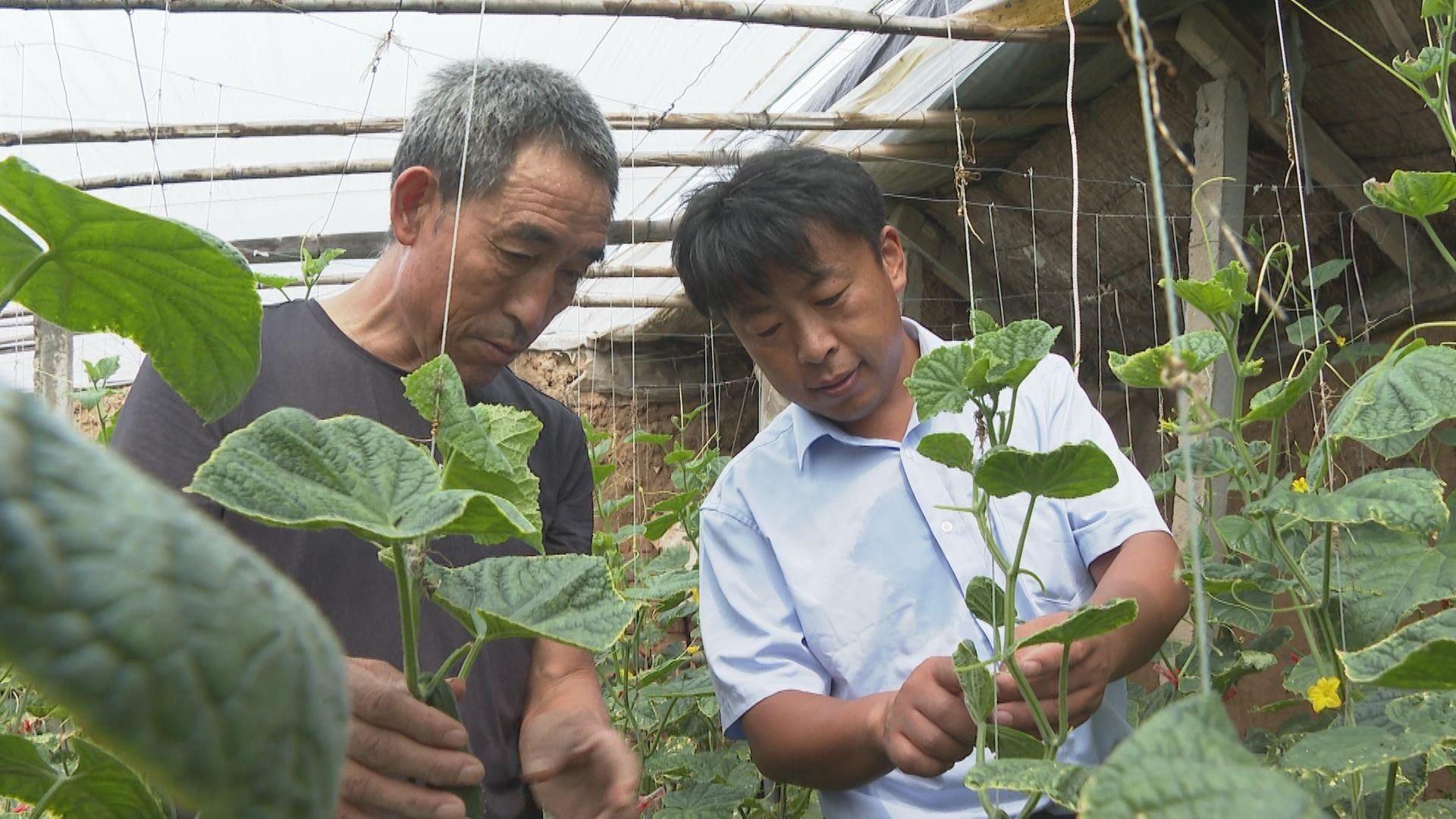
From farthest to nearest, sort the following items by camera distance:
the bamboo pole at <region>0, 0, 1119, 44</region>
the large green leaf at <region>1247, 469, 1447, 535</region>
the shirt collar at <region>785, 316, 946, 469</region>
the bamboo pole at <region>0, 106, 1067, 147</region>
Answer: the bamboo pole at <region>0, 106, 1067, 147</region>
the bamboo pole at <region>0, 0, 1119, 44</region>
the shirt collar at <region>785, 316, 946, 469</region>
the large green leaf at <region>1247, 469, 1447, 535</region>

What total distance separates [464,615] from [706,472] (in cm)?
207

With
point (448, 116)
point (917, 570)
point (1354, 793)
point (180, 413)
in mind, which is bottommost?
point (1354, 793)

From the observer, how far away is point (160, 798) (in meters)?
0.72

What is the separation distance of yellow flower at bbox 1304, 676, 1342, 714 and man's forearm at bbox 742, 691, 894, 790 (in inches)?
17.3

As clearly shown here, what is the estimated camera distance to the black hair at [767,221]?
146cm

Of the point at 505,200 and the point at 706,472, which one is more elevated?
the point at 505,200

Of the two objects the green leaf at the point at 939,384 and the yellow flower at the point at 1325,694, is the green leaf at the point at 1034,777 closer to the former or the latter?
the green leaf at the point at 939,384

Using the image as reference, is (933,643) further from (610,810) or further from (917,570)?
(610,810)

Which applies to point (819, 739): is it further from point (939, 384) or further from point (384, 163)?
point (384, 163)

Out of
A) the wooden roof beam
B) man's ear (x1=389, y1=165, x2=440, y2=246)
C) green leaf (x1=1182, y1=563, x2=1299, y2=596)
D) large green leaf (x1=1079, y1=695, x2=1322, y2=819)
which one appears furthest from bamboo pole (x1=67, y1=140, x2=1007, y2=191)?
large green leaf (x1=1079, y1=695, x2=1322, y2=819)

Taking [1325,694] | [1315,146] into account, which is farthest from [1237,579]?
[1315,146]

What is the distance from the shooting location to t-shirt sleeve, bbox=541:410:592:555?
1.50 meters

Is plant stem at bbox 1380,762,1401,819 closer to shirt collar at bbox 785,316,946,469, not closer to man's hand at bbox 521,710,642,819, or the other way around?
man's hand at bbox 521,710,642,819

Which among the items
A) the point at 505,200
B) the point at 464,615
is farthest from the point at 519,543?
the point at 464,615
